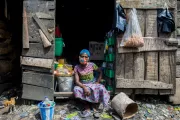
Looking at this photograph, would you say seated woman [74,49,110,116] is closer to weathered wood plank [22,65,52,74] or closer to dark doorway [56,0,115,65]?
weathered wood plank [22,65,52,74]

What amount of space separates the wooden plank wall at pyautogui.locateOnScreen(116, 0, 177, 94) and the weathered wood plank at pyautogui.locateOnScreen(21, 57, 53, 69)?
4.65 ft

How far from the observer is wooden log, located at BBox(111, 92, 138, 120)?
4.09 meters

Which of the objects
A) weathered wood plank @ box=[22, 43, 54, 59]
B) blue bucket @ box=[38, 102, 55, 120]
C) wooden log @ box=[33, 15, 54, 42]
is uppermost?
wooden log @ box=[33, 15, 54, 42]

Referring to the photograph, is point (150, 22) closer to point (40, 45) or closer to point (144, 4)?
point (144, 4)

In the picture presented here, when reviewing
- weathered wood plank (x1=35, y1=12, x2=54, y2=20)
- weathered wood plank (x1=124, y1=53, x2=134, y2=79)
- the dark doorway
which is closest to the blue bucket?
weathered wood plank (x1=124, y1=53, x2=134, y2=79)

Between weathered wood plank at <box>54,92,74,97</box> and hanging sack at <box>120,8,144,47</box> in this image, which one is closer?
hanging sack at <box>120,8,144,47</box>

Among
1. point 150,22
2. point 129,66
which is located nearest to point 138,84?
point 129,66

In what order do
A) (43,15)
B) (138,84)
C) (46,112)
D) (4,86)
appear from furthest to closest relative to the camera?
1. (4,86)
2. (138,84)
3. (43,15)
4. (46,112)

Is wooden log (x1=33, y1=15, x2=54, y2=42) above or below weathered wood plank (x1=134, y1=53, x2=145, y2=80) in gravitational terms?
above

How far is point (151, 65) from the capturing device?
4.64 meters

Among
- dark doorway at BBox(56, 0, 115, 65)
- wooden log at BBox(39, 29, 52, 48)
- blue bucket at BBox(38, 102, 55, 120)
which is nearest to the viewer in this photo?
blue bucket at BBox(38, 102, 55, 120)

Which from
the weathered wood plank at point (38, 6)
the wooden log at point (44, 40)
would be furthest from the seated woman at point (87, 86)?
the weathered wood plank at point (38, 6)

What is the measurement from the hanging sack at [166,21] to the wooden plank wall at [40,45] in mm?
2216

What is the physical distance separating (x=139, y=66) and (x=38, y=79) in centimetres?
215
